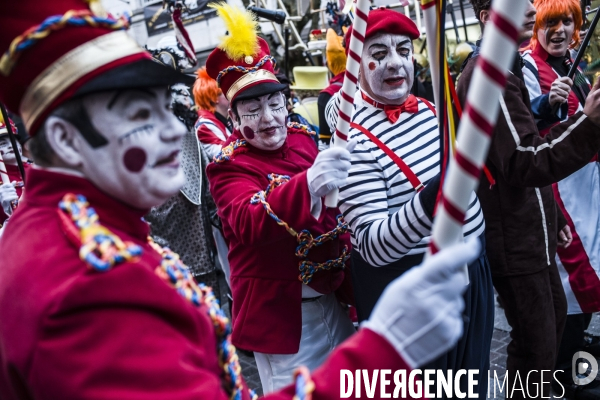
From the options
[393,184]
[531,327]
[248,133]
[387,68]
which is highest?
[387,68]

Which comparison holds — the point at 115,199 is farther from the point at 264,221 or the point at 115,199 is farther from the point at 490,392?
the point at 490,392

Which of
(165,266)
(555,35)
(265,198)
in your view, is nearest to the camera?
(165,266)

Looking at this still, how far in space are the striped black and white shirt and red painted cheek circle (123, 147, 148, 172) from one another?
108 centimetres

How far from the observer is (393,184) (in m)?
2.21

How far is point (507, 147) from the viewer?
2465 millimetres

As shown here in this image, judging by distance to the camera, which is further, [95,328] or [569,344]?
[569,344]

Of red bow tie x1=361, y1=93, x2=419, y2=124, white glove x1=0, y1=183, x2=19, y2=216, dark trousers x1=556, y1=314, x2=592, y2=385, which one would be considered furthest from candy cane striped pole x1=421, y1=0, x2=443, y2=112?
white glove x1=0, y1=183, x2=19, y2=216

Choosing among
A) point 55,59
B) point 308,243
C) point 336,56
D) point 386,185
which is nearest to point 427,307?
point 55,59

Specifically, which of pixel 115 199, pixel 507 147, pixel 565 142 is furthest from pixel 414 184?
pixel 115 199

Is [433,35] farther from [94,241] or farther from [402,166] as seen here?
[94,241]

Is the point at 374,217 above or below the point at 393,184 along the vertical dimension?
below

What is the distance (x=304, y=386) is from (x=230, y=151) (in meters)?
1.59

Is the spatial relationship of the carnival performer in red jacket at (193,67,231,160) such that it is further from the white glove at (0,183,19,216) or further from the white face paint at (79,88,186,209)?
the white face paint at (79,88,186,209)

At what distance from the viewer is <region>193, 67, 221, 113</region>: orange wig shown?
5.59 meters
